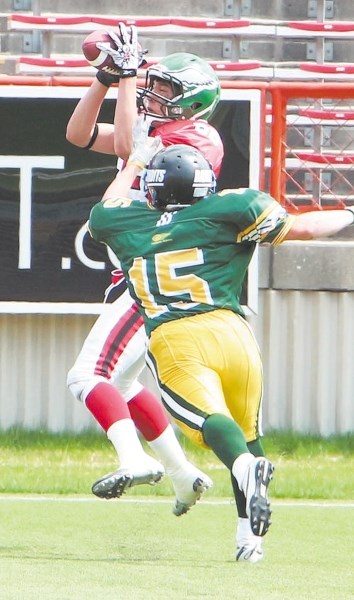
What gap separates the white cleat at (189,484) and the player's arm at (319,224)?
116cm

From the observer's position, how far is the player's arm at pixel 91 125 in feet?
19.9

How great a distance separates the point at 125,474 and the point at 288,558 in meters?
0.70

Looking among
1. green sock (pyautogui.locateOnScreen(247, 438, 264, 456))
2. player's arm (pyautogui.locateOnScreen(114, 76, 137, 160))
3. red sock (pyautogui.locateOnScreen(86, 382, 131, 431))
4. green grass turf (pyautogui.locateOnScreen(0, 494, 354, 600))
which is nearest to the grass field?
green grass turf (pyautogui.locateOnScreen(0, 494, 354, 600))

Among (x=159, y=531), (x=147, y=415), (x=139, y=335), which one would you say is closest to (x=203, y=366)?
(x=139, y=335)

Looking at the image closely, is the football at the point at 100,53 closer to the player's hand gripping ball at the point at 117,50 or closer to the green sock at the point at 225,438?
the player's hand gripping ball at the point at 117,50

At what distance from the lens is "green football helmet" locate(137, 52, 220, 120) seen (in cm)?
571

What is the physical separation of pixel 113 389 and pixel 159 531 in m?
0.74

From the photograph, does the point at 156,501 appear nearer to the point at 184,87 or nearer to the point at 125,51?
the point at 184,87

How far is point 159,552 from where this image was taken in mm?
5395

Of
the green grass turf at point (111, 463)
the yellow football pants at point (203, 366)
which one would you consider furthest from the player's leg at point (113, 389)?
the green grass turf at point (111, 463)

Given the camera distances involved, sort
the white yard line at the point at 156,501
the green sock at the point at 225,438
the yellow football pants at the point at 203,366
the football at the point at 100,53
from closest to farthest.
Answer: the green sock at the point at 225,438 < the yellow football pants at the point at 203,366 < the football at the point at 100,53 < the white yard line at the point at 156,501

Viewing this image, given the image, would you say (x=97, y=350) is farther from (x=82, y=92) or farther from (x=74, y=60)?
(x=74, y=60)

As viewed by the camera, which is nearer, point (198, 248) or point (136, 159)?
point (198, 248)

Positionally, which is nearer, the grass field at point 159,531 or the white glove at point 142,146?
the grass field at point 159,531
